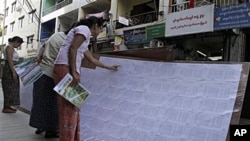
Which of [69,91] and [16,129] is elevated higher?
[69,91]

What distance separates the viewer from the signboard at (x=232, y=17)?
344 inches

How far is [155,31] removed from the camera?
11.8 m

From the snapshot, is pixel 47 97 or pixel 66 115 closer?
pixel 66 115

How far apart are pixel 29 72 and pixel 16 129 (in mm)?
868

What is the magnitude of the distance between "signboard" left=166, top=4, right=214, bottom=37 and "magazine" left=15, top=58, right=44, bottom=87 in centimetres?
657

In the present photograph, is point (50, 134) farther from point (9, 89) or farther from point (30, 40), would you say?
point (30, 40)

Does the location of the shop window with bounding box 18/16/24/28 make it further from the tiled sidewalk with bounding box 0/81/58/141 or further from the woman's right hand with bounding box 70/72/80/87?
the woman's right hand with bounding box 70/72/80/87

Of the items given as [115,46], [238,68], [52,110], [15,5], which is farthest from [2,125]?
[15,5]

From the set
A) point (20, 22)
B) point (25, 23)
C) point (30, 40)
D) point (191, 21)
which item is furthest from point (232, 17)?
point (20, 22)

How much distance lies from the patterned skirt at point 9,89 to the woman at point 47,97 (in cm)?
182

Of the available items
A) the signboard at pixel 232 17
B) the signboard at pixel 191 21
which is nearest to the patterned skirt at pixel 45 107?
the signboard at pixel 232 17

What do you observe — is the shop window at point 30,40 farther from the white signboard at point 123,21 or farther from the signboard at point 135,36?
the signboard at point 135,36

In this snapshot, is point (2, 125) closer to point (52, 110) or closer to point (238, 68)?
point (52, 110)

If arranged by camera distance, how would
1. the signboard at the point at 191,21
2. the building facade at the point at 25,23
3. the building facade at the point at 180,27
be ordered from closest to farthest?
the building facade at the point at 180,27 < the signboard at the point at 191,21 < the building facade at the point at 25,23
